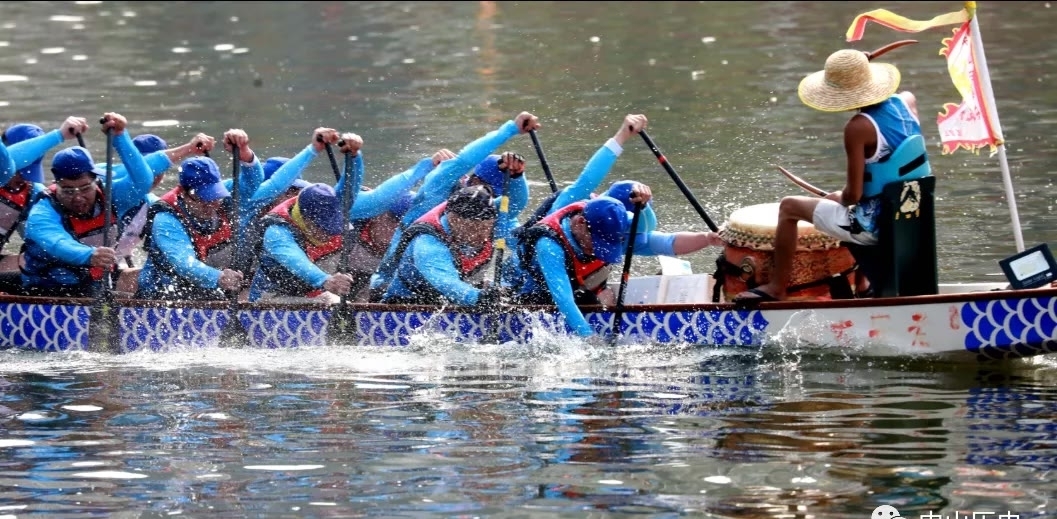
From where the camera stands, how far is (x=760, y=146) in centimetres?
1925

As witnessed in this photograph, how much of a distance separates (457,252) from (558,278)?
985 millimetres

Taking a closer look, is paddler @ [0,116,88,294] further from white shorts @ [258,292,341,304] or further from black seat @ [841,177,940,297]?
black seat @ [841,177,940,297]

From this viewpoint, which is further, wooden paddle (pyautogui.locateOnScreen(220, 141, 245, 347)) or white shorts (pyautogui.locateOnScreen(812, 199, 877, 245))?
wooden paddle (pyautogui.locateOnScreen(220, 141, 245, 347))

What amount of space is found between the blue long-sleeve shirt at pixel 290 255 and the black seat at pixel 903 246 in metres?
3.71

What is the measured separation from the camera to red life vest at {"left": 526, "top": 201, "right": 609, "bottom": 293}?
1100 centimetres

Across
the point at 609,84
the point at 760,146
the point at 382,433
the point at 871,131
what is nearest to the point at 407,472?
the point at 382,433

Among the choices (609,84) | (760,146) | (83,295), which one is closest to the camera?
(83,295)

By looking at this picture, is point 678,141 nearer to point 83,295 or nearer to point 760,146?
point 760,146

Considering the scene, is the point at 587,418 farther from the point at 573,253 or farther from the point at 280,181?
the point at 280,181

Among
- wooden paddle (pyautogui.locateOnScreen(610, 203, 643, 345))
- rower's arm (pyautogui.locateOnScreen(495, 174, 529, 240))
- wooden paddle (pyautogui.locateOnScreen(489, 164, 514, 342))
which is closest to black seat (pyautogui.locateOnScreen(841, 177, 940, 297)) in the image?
wooden paddle (pyautogui.locateOnScreen(610, 203, 643, 345))

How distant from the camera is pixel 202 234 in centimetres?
1220

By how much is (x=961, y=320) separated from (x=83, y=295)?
6.40 m

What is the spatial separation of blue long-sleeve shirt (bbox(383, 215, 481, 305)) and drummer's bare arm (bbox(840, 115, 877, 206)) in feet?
8.84

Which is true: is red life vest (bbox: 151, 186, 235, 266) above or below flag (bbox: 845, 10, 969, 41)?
below
